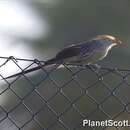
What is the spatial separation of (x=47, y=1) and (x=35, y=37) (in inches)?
74.1

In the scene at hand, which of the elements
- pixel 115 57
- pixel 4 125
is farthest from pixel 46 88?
pixel 4 125

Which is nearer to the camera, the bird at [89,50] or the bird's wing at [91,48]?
the bird at [89,50]

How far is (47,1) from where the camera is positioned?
15445mm

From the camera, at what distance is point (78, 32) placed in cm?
1359

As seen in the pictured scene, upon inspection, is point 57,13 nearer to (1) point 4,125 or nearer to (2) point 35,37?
(2) point 35,37

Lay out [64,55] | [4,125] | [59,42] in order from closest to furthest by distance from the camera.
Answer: [64,55] → [4,125] → [59,42]

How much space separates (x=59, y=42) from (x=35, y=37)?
492 mm

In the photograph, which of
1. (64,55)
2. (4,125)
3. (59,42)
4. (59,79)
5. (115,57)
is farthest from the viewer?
(59,42)

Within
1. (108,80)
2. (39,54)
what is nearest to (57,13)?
(39,54)

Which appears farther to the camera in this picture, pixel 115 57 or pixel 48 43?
pixel 48 43

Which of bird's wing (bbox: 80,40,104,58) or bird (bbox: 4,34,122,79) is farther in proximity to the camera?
bird's wing (bbox: 80,40,104,58)

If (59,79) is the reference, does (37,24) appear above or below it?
above

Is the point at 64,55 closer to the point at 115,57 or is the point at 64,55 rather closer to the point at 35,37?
the point at 115,57

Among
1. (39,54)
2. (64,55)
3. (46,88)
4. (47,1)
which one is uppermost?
(47,1)
